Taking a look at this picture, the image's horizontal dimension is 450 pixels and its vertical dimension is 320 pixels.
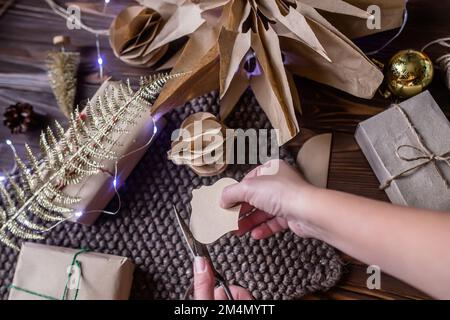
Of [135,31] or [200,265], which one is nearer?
[200,265]

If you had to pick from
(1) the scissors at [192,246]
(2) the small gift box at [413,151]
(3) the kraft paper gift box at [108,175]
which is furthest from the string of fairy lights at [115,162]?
(2) the small gift box at [413,151]

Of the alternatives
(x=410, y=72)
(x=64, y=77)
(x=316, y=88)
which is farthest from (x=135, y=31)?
(x=410, y=72)

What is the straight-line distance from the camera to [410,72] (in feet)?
2.16

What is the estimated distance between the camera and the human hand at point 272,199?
1.82ft

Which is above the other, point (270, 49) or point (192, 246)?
point (270, 49)

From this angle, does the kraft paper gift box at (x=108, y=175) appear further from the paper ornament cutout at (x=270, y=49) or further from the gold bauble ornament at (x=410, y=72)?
the gold bauble ornament at (x=410, y=72)

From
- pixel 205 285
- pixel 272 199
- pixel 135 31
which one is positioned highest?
pixel 135 31

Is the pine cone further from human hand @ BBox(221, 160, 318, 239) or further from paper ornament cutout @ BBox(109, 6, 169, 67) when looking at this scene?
human hand @ BBox(221, 160, 318, 239)

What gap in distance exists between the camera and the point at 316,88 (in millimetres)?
735

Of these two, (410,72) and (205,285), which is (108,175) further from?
(410,72)

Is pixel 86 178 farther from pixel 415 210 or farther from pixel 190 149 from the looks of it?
pixel 415 210

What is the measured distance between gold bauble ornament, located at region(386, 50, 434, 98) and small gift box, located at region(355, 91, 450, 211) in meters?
0.02

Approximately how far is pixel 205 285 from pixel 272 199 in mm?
133

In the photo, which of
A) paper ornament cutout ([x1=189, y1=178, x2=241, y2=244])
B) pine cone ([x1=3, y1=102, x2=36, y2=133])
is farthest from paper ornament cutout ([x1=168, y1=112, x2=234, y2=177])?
pine cone ([x1=3, y1=102, x2=36, y2=133])
